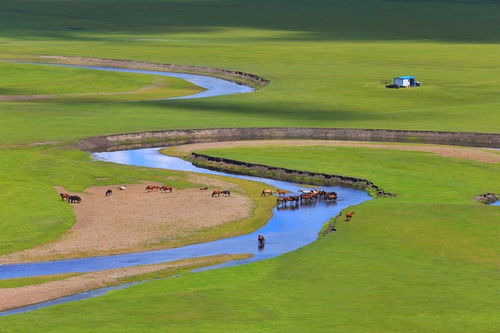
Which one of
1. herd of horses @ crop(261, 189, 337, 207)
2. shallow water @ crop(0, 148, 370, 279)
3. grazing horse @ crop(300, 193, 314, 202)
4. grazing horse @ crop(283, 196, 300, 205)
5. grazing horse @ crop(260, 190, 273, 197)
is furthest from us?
grazing horse @ crop(260, 190, 273, 197)

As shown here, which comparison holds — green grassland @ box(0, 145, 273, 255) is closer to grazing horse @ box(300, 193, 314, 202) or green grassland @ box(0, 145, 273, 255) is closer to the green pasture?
grazing horse @ box(300, 193, 314, 202)

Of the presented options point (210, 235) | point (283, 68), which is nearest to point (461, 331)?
point (210, 235)

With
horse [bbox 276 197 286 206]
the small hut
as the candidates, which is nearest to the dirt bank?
the small hut

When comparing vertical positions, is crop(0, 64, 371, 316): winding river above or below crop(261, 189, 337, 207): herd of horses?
below

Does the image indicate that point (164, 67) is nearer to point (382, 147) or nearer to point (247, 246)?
point (382, 147)

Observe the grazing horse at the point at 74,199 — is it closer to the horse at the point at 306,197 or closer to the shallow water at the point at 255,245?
the shallow water at the point at 255,245

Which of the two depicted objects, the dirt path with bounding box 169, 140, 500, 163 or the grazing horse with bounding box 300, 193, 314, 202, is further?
the dirt path with bounding box 169, 140, 500, 163

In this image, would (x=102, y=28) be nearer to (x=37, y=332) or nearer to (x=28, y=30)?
(x=28, y=30)
